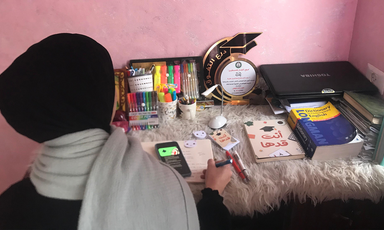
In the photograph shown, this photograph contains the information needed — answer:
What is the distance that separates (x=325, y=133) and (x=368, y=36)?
517 mm

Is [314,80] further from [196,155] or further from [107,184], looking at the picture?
[107,184]

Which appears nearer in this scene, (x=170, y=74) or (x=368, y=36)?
(x=368, y=36)

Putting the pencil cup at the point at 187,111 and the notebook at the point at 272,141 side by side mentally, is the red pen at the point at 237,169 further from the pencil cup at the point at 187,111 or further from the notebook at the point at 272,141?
the pencil cup at the point at 187,111

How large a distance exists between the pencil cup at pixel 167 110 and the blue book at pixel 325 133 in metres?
0.50

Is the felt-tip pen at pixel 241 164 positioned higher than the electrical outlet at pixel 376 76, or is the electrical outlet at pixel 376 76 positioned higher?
the electrical outlet at pixel 376 76

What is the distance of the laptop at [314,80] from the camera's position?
1.02 metres

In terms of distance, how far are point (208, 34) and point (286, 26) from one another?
36 cm

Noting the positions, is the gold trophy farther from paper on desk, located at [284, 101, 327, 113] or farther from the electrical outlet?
the electrical outlet

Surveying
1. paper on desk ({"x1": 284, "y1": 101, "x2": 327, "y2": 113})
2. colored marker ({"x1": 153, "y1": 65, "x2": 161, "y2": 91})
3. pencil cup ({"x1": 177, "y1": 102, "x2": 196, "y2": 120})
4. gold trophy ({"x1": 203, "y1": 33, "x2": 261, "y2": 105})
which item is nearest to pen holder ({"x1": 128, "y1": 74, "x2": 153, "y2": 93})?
colored marker ({"x1": 153, "y1": 65, "x2": 161, "y2": 91})

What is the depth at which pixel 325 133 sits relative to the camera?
2.92 feet

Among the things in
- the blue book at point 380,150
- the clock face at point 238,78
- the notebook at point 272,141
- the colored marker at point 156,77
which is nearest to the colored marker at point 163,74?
the colored marker at point 156,77

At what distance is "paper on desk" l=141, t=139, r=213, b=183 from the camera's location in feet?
2.69

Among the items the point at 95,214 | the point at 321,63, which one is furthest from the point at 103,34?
the point at 321,63

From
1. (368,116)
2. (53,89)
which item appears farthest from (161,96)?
(368,116)
